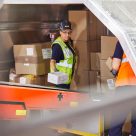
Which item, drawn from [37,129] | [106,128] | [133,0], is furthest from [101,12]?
[37,129]

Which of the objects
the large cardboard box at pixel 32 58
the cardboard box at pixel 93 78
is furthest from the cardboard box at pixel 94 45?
the large cardboard box at pixel 32 58

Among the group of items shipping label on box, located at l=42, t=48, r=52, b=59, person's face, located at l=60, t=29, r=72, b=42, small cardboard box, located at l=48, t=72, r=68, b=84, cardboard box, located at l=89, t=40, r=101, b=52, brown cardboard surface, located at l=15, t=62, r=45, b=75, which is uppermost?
person's face, located at l=60, t=29, r=72, b=42

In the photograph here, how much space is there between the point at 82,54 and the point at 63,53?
2.47ft

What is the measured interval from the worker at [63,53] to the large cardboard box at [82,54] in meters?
0.58

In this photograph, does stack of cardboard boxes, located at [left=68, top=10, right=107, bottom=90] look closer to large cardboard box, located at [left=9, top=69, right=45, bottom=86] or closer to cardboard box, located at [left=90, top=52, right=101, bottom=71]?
cardboard box, located at [left=90, top=52, right=101, bottom=71]

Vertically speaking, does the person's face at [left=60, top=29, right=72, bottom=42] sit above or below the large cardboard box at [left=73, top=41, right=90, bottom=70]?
above

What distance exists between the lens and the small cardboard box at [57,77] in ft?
14.2

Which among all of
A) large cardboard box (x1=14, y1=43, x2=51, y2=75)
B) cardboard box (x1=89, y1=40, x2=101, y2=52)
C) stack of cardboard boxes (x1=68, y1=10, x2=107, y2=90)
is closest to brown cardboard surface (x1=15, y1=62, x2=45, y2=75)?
large cardboard box (x1=14, y1=43, x2=51, y2=75)

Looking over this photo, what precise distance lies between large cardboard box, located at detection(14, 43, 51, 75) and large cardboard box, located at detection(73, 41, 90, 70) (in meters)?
0.45

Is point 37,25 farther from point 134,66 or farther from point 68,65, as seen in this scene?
point 134,66

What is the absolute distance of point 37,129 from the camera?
2.09 ft

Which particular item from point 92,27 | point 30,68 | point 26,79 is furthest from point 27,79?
point 92,27

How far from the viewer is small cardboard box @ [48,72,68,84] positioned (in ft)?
14.2

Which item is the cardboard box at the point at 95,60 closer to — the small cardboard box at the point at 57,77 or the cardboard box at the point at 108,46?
the cardboard box at the point at 108,46
